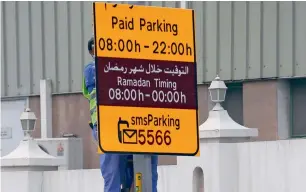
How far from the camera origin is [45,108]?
21469 mm

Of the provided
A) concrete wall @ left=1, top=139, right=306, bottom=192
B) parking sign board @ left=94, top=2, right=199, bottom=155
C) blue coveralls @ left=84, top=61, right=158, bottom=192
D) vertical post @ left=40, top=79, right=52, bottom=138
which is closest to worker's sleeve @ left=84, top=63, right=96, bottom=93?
blue coveralls @ left=84, top=61, right=158, bottom=192

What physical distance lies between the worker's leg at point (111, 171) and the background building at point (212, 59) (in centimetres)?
839

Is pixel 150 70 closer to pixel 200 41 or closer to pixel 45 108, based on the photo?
pixel 200 41

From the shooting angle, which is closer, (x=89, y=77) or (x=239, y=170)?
(x=89, y=77)

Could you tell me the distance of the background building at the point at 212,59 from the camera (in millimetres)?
18016

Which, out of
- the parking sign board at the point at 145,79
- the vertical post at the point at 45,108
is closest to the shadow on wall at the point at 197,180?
the parking sign board at the point at 145,79

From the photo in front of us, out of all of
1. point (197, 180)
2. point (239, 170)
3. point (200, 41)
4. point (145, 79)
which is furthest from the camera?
point (200, 41)

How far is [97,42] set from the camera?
25.9 ft

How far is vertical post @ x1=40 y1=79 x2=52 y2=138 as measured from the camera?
21.4 meters

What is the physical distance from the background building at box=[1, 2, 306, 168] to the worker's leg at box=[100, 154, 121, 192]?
8.39 metres

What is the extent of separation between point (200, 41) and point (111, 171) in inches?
380

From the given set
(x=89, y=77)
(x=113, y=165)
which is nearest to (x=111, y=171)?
(x=113, y=165)

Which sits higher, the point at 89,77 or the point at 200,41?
the point at 200,41

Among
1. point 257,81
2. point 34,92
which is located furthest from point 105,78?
point 34,92
